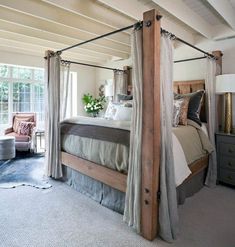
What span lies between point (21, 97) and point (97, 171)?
14.2 feet

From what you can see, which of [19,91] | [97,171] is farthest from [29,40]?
[97,171]

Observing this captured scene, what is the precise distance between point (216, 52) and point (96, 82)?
12.6 ft

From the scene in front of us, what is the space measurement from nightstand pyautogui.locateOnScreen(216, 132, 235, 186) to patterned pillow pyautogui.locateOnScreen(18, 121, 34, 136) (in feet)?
12.3

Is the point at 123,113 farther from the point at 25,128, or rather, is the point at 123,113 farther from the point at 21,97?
the point at 21,97

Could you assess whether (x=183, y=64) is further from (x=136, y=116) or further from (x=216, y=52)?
(x=136, y=116)

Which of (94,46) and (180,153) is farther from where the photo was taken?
(94,46)

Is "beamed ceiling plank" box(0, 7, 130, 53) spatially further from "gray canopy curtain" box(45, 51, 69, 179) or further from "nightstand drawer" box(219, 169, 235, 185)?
"nightstand drawer" box(219, 169, 235, 185)

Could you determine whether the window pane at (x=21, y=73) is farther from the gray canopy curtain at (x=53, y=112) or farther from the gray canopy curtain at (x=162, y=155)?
the gray canopy curtain at (x=162, y=155)

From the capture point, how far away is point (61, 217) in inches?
87.5

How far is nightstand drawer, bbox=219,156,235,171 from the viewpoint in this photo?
2947 millimetres

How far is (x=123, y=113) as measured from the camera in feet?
10.8

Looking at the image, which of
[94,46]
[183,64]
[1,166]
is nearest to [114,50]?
[94,46]

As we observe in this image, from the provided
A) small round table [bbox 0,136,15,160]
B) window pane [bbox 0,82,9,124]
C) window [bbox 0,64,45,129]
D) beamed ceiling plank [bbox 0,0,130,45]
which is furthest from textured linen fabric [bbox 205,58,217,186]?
window pane [bbox 0,82,9,124]

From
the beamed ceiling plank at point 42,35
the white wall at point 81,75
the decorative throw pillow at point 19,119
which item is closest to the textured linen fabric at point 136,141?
the beamed ceiling plank at point 42,35
